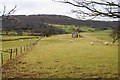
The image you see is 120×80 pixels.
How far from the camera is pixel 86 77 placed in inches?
392

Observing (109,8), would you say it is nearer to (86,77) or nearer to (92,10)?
(92,10)

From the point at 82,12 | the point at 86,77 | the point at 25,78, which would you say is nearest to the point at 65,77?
the point at 86,77

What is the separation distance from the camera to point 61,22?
547 feet

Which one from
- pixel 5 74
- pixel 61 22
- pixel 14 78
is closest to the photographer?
pixel 14 78

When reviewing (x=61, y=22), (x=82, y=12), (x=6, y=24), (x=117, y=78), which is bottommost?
(x=117, y=78)

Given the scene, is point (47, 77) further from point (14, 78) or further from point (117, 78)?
point (117, 78)

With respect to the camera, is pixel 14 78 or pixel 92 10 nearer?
pixel 92 10

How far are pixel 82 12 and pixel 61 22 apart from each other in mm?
161160

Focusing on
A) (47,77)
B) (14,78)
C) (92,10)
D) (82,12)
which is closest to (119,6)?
(92,10)

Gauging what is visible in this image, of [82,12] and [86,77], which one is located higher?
[82,12]

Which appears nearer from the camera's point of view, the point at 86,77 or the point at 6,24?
the point at 6,24

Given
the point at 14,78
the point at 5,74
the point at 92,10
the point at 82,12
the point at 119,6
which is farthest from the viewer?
the point at 5,74

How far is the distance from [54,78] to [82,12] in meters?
5.06

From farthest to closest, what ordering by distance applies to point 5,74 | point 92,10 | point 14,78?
point 5,74 < point 14,78 < point 92,10
